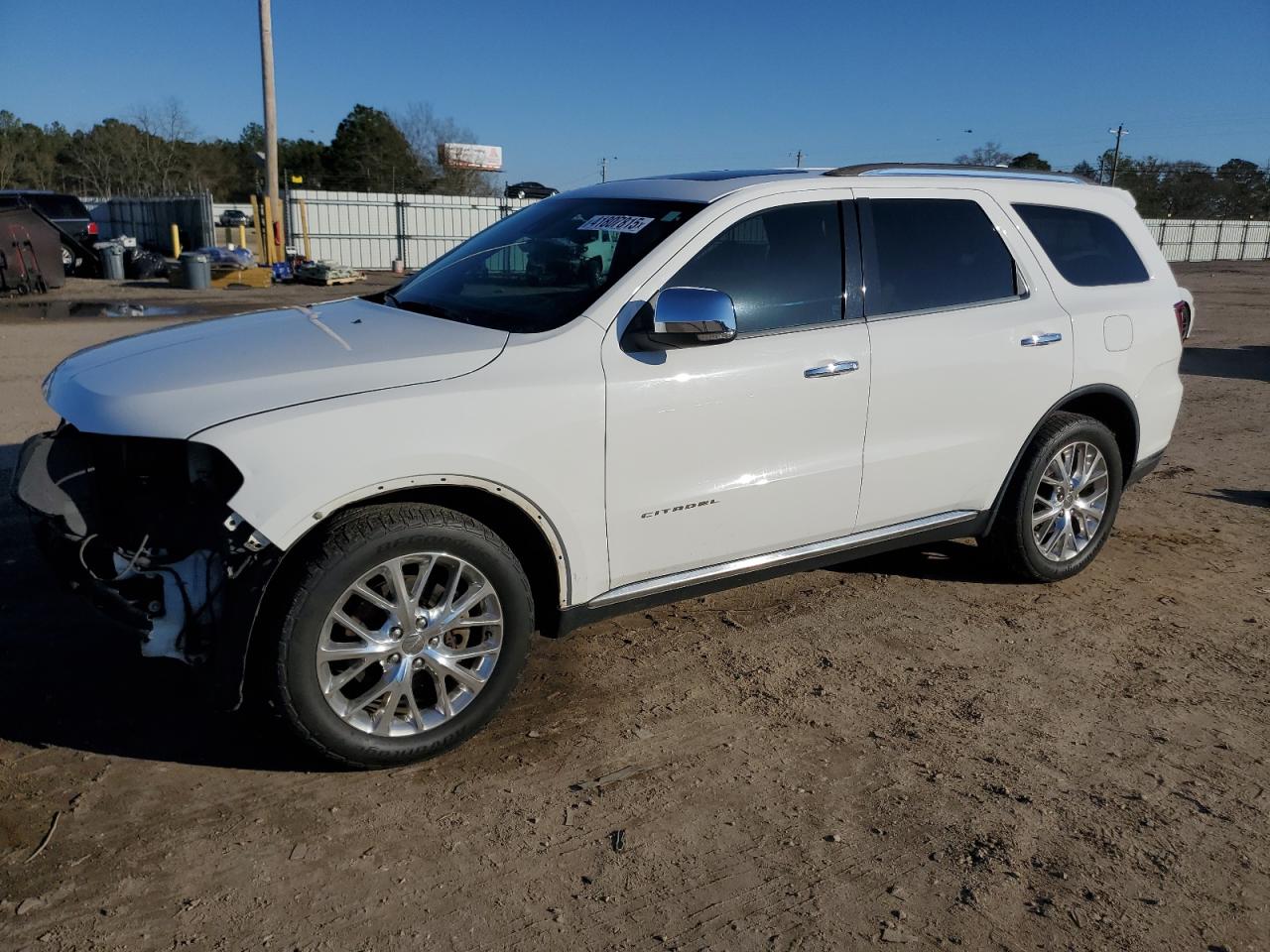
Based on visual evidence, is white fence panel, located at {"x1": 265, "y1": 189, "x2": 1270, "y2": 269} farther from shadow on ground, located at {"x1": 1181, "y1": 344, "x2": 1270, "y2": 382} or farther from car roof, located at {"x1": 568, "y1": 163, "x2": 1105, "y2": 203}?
car roof, located at {"x1": 568, "y1": 163, "x2": 1105, "y2": 203}

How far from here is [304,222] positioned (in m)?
27.9

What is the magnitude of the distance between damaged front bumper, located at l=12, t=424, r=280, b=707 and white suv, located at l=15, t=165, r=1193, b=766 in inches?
0.4

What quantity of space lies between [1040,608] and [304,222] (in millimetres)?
26759

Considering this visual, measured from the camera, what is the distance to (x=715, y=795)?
3188 millimetres

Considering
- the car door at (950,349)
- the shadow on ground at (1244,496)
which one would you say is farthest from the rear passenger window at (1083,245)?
the shadow on ground at (1244,496)

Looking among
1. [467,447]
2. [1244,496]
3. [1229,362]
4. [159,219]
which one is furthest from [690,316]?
[159,219]

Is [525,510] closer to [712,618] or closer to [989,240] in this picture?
[712,618]

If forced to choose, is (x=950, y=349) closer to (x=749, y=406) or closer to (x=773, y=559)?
(x=749, y=406)

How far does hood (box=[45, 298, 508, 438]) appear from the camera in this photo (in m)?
2.98

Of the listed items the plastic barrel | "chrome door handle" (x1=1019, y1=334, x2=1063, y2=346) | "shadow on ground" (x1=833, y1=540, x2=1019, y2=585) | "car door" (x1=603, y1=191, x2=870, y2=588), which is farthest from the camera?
the plastic barrel

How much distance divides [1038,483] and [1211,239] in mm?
54931

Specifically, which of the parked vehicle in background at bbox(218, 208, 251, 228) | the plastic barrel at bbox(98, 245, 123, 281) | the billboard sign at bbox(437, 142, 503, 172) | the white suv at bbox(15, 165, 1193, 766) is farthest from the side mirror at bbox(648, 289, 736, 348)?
the billboard sign at bbox(437, 142, 503, 172)

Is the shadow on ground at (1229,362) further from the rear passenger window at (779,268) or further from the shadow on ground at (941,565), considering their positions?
the rear passenger window at (779,268)

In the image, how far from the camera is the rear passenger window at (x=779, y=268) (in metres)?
3.79
